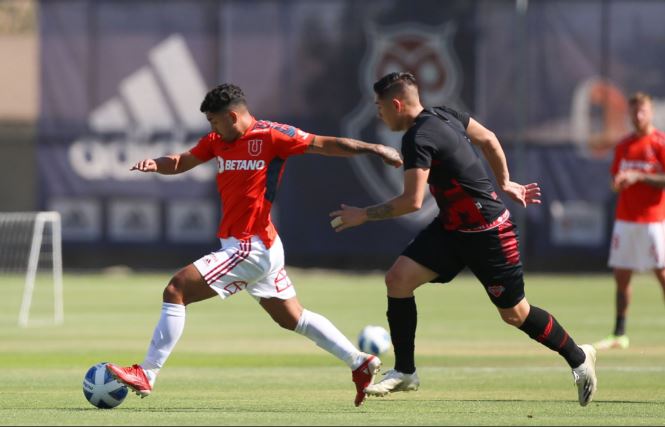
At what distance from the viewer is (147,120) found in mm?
28312

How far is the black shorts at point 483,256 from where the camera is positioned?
9453mm

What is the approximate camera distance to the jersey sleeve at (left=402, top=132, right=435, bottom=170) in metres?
9.00

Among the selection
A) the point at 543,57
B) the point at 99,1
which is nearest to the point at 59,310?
the point at 99,1

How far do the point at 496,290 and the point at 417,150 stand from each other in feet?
4.04

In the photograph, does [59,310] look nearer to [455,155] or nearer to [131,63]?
[131,63]

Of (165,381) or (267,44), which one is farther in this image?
(267,44)

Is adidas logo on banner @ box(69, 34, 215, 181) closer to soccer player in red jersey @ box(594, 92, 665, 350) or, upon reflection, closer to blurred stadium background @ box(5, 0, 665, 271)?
blurred stadium background @ box(5, 0, 665, 271)

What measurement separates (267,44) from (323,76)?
1395 millimetres

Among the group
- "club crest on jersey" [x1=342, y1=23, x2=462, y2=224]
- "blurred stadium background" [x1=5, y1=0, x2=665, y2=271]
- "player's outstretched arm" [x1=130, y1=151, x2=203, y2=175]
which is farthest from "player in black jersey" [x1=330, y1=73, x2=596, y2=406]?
"club crest on jersey" [x1=342, y1=23, x2=462, y2=224]

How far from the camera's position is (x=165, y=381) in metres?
11.6

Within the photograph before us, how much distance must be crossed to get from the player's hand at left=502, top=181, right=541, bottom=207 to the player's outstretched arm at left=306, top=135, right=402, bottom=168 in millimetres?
881

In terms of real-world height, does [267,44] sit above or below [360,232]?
above

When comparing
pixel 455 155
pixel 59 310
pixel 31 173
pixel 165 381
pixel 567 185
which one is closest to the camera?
pixel 455 155

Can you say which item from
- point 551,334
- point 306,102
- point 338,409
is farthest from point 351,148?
point 306,102
